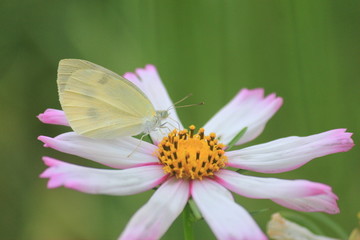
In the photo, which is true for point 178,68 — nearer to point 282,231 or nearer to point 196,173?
point 196,173

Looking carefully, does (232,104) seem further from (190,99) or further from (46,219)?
(46,219)

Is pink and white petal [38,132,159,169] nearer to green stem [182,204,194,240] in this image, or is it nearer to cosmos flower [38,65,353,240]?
cosmos flower [38,65,353,240]

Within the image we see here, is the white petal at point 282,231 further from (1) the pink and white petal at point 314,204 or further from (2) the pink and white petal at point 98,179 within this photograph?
(2) the pink and white petal at point 98,179

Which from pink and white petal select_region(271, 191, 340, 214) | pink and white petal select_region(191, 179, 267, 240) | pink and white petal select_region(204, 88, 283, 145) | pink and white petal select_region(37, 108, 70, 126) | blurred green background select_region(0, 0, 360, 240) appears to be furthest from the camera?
blurred green background select_region(0, 0, 360, 240)

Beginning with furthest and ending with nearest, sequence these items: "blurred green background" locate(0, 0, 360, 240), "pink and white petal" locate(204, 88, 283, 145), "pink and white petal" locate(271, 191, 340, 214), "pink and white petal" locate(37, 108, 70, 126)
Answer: "blurred green background" locate(0, 0, 360, 240) < "pink and white petal" locate(204, 88, 283, 145) < "pink and white petal" locate(37, 108, 70, 126) < "pink and white petal" locate(271, 191, 340, 214)

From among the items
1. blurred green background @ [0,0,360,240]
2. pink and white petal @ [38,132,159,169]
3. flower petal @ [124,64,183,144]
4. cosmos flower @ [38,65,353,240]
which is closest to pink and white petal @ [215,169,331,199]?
cosmos flower @ [38,65,353,240]

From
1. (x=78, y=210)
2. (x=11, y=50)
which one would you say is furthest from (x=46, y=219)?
(x=11, y=50)
